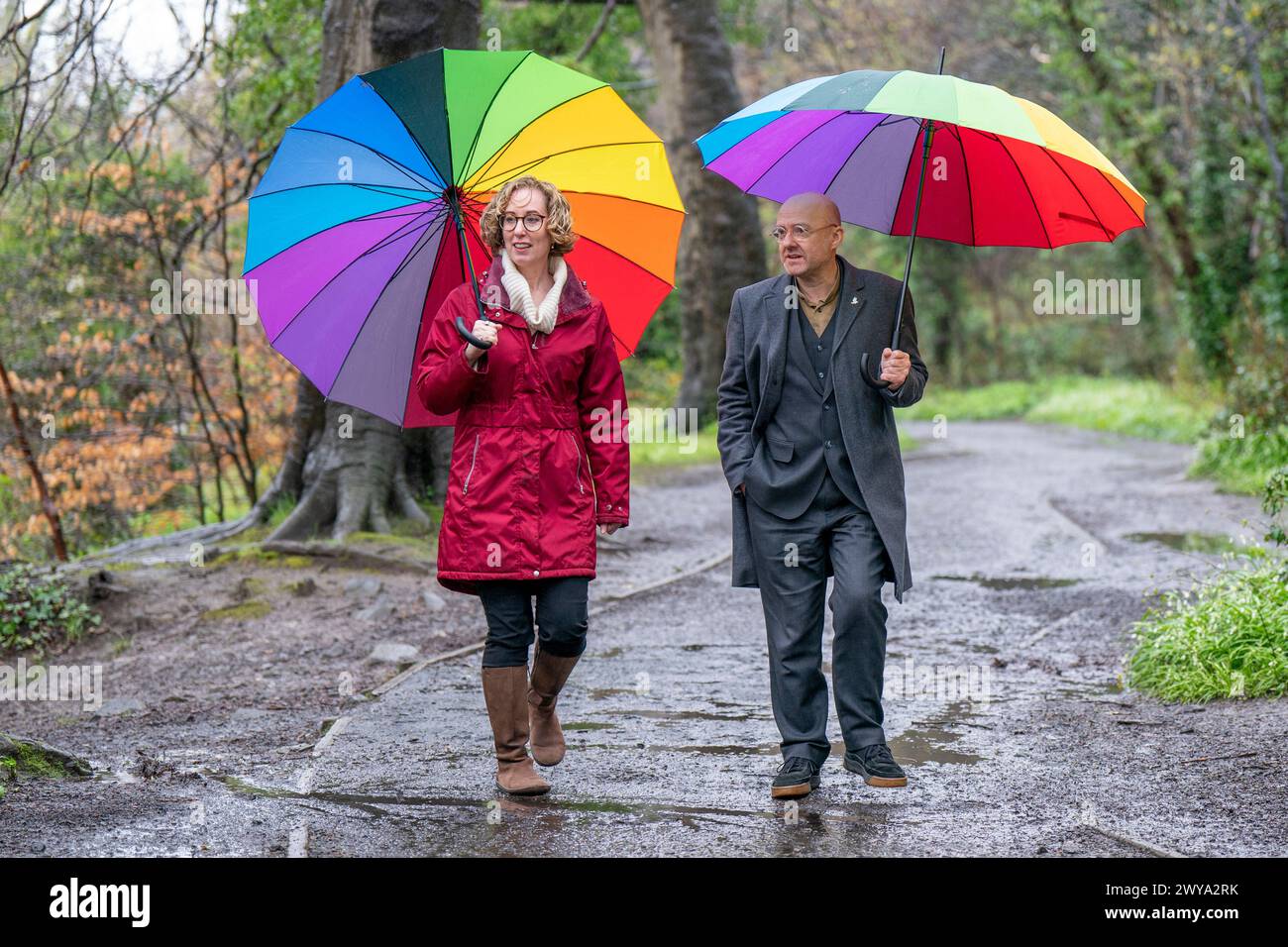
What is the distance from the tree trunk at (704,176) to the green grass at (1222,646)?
37.8 feet

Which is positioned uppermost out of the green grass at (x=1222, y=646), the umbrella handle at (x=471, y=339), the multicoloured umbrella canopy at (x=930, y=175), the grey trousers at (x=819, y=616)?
the multicoloured umbrella canopy at (x=930, y=175)

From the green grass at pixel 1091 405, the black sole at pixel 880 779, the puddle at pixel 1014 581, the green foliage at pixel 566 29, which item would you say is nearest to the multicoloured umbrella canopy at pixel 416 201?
the black sole at pixel 880 779

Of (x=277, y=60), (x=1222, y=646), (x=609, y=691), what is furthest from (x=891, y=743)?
(x=277, y=60)

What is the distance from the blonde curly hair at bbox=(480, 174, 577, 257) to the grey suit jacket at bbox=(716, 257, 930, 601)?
0.65 m

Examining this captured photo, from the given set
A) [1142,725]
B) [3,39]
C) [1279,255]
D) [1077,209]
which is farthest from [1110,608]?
[1279,255]

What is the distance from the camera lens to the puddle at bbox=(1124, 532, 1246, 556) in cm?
966

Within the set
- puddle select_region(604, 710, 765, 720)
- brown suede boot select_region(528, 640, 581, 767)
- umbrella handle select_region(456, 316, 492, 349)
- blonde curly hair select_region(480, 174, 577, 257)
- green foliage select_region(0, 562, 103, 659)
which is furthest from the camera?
green foliage select_region(0, 562, 103, 659)

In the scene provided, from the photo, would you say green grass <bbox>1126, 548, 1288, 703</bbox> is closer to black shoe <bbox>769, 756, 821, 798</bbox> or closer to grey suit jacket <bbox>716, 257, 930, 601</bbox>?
grey suit jacket <bbox>716, 257, 930, 601</bbox>

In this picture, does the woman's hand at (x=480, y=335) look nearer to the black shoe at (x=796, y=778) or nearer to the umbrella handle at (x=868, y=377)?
the umbrella handle at (x=868, y=377)

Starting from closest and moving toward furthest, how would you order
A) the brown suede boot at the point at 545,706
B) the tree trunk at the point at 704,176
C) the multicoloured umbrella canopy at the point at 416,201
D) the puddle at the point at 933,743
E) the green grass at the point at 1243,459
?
the brown suede boot at the point at 545,706
the multicoloured umbrella canopy at the point at 416,201
the puddle at the point at 933,743
the green grass at the point at 1243,459
the tree trunk at the point at 704,176

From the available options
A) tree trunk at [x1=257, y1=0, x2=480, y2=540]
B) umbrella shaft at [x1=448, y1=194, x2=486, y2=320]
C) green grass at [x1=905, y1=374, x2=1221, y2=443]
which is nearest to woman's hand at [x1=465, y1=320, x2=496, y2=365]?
umbrella shaft at [x1=448, y1=194, x2=486, y2=320]

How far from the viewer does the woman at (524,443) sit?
15.3 feet

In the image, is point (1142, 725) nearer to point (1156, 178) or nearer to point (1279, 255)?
point (1279, 255)

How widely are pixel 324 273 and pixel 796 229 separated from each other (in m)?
1.76
